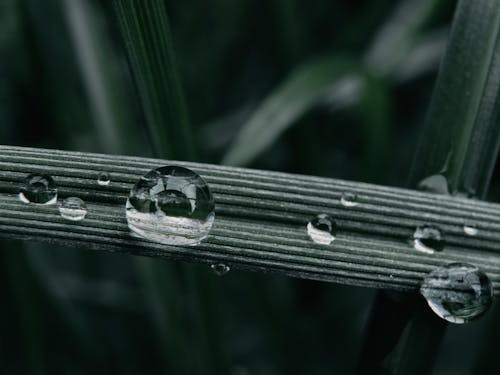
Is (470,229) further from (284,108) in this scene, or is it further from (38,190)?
(284,108)

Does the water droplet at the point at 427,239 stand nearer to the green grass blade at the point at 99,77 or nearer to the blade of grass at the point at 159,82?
the blade of grass at the point at 159,82

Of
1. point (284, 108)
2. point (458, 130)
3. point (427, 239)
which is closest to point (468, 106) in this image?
point (458, 130)

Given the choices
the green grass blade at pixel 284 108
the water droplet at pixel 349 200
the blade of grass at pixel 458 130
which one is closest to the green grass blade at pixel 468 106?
the blade of grass at pixel 458 130

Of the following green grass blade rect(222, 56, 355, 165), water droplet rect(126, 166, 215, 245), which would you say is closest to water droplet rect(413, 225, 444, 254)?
water droplet rect(126, 166, 215, 245)

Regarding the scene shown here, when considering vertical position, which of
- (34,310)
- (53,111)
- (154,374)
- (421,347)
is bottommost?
(154,374)

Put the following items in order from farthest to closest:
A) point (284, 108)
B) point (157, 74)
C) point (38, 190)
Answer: point (284, 108)
point (157, 74)
point (38, 190)

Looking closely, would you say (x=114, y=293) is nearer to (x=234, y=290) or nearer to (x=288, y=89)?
(x=234, y=290)

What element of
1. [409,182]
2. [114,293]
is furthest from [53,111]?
[409,182]
